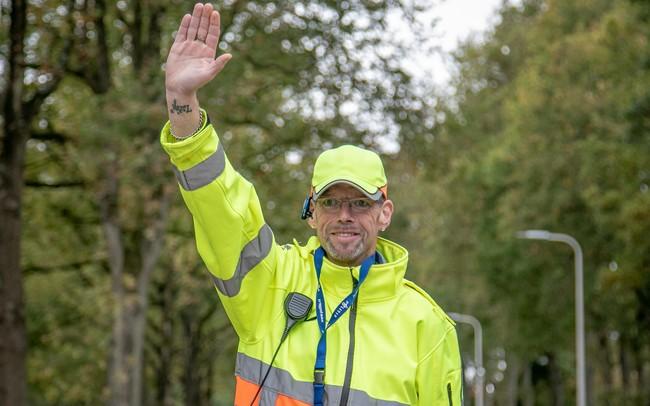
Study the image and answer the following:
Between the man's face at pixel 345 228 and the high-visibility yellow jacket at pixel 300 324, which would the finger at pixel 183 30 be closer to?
the high-visibility yellow jacket at pixel 300 324

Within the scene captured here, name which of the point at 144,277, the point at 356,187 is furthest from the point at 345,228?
the point at 144,277

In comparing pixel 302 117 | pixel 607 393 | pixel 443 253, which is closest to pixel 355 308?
pixel 302 117

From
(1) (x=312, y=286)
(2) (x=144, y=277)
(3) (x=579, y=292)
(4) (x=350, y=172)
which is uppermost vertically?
(3) (x=579, y=292)

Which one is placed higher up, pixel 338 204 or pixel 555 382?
pixel 555 382

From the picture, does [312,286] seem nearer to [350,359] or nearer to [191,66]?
[350,359]

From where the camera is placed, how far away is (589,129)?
99.8 feet

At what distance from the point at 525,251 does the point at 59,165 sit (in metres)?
16.5

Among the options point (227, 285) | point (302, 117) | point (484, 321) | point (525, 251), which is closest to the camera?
point (227, 285)

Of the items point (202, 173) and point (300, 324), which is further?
point (300, 324)

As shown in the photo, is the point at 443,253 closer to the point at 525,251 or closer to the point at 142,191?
the point at 525,251

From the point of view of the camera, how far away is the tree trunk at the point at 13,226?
16062 mm

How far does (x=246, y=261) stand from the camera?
3.89 m

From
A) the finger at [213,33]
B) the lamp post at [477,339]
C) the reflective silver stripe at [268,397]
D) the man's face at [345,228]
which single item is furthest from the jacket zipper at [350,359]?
the lamp post at [477,339]

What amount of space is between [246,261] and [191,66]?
653mm
